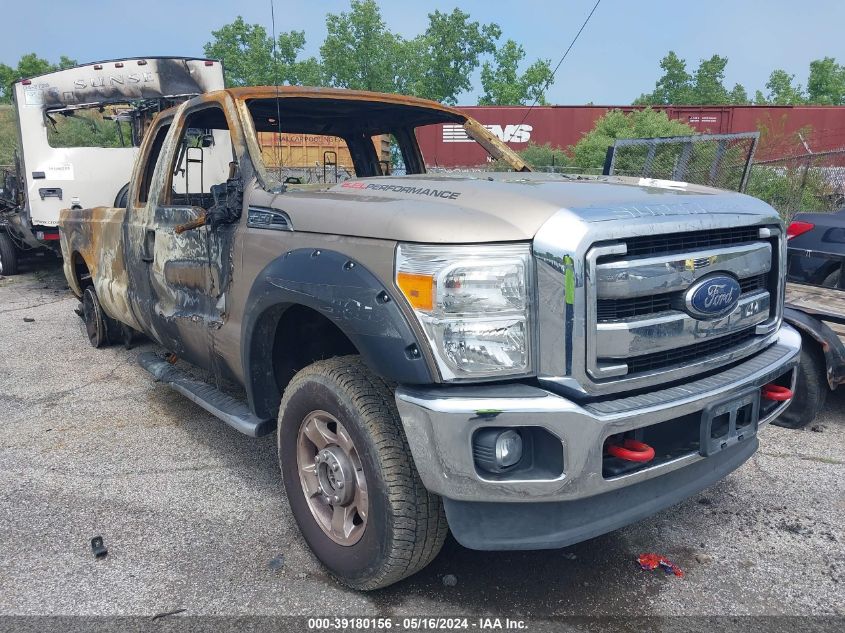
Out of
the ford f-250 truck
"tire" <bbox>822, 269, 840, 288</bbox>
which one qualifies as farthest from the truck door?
"tire" <bbox>822, 269, 840, 288</bbox>

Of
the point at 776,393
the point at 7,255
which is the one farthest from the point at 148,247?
the point at 7,255

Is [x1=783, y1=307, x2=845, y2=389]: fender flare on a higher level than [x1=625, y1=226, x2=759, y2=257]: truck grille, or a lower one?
lower

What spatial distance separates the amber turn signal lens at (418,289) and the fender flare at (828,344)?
289 cm

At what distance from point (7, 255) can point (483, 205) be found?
11.5m

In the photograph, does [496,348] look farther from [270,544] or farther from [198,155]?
[198,155]

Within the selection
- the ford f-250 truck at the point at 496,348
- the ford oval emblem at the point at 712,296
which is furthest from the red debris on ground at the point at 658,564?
the ford oval emblem at the point at 712,296

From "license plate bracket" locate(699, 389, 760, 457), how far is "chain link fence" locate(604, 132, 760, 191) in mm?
2709

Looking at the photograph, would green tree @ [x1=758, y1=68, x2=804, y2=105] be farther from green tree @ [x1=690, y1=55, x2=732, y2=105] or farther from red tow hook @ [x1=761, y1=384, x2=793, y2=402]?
red tow hook @ [x1=761, y1=384, x2=793, y2=402]

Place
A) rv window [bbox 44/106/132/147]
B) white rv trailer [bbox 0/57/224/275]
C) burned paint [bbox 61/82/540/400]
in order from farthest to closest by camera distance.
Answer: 1. rv window [bbox 44/106/132/147]
2. white rv trailer [bbox 0/57/224/275]
3. burned paint [bbox 61/82/540/400]

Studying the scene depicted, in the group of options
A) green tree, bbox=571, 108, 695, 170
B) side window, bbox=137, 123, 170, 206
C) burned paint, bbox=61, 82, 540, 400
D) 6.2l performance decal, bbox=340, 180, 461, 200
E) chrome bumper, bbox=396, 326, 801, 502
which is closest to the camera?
chrome bumper, bbox=396, 326, 801, 502

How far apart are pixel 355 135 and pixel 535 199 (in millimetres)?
2562

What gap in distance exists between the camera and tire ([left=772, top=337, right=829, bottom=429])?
165 inches

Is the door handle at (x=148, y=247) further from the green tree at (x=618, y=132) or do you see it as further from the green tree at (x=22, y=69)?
the green tree at (x=22, y=69)

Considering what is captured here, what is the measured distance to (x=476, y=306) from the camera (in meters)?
2.18
